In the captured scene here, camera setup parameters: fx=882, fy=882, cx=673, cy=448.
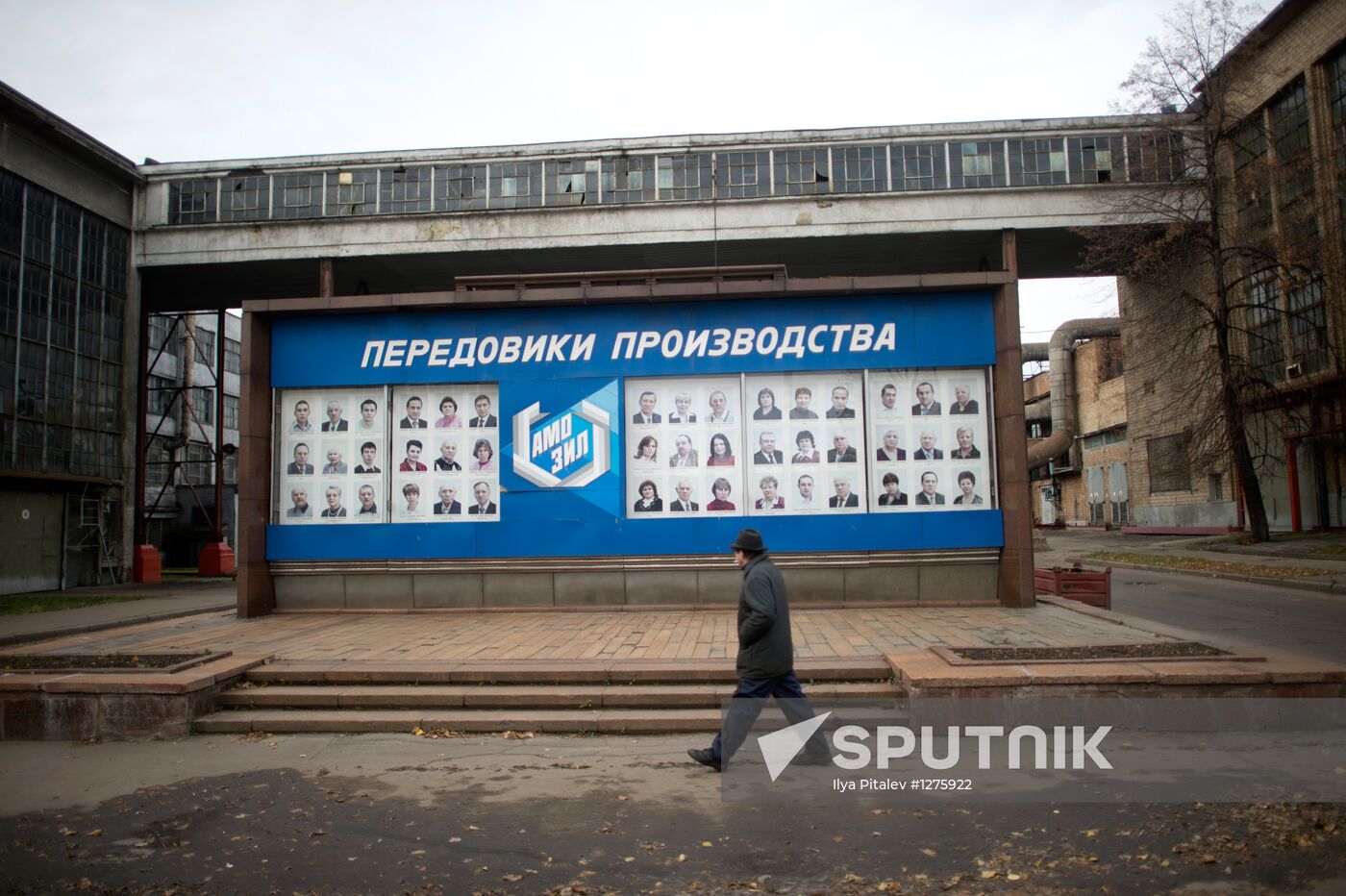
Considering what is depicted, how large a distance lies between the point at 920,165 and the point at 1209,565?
48.0 feet

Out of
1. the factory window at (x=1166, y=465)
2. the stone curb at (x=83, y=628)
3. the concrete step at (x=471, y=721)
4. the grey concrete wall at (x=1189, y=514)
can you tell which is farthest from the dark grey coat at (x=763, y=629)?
the factory window at (x=1166, y=465)

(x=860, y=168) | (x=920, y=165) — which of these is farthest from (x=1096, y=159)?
(x=860, y=168)

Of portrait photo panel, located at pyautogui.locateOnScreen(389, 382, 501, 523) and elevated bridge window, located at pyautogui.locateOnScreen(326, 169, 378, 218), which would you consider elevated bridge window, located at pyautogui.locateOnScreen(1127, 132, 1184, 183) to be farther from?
elevated bridge window, located at pyautogui.locateOnScreen(326, 169, 378, 218)

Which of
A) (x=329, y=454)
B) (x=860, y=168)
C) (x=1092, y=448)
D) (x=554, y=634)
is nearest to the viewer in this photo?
(x=554, y=634)

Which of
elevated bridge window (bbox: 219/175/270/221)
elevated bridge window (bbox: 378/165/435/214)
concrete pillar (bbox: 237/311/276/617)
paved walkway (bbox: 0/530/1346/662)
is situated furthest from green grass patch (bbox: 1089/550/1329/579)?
elevated bridge window (bbox: 219/175/270/221)

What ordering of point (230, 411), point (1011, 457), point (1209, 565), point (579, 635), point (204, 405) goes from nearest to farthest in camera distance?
point (579, 635) < point (1011, 457) < point (1209, 565) < point (204, 405) < point (230, 411)

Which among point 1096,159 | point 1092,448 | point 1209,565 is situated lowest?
point 1209,565

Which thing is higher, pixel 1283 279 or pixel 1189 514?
pixel 1283 279

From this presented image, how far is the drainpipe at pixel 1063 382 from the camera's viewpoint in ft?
143

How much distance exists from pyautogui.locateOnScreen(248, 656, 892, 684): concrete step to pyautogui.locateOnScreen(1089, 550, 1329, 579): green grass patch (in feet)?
49.6

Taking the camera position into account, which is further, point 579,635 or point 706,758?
point 579,635

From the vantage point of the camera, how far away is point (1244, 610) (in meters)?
14.3

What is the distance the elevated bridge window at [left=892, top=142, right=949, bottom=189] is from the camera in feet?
93.0

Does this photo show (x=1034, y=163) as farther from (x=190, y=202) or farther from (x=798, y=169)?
(x=190, y=202)
